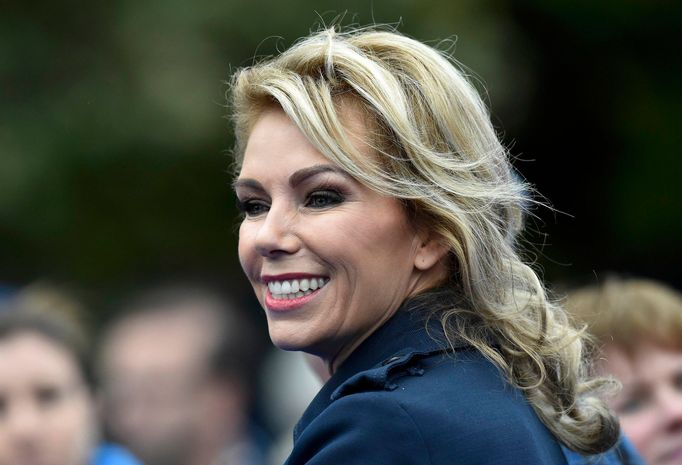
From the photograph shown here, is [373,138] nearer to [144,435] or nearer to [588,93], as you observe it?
[144,435]

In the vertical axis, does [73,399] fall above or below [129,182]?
above

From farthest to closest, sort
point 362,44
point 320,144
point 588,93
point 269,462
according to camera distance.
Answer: point 588,93 → point 269,462 → point 362,44 → point 320,144

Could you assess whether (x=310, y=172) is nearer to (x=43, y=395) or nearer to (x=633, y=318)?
(x=633, y=318)

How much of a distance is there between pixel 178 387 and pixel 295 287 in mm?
3934

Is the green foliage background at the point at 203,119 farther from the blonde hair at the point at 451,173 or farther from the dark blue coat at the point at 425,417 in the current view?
the dark blue coat at the point at 425,417

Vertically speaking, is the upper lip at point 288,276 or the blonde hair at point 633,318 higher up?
the upper lip at point 288,276

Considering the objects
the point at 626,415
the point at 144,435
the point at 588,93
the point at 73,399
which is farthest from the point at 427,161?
the point at 588,93

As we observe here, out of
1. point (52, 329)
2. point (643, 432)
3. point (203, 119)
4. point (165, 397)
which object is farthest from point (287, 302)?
point (203, 119)

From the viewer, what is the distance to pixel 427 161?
2.88m

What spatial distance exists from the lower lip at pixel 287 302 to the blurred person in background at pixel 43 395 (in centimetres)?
230

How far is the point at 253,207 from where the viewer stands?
302 centimetres

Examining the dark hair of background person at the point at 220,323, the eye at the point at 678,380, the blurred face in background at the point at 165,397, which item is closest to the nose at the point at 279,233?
the eye at the point at 678,380

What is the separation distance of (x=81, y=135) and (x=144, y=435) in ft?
13.2

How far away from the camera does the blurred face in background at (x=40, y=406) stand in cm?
492
